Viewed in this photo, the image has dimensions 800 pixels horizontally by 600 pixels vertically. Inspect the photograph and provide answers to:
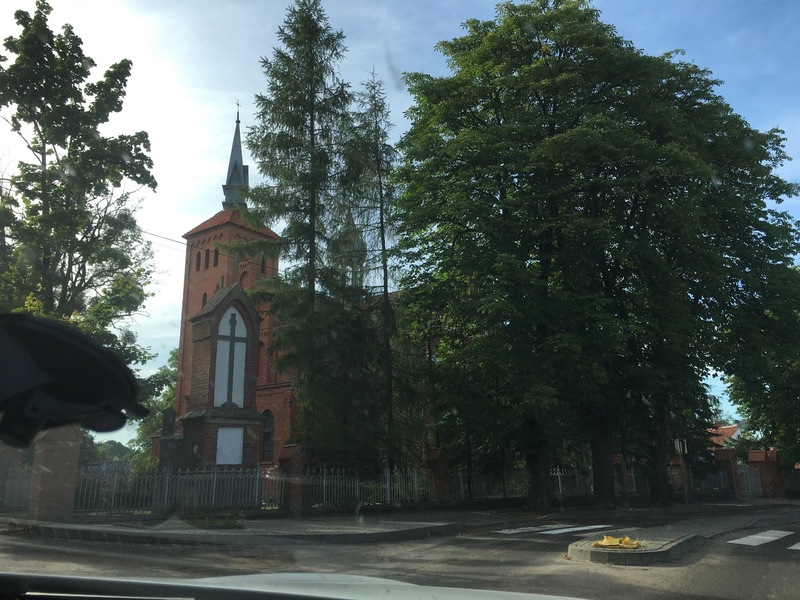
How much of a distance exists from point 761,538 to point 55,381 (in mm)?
14286

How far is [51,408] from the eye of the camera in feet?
8.54

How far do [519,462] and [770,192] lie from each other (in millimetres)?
13133

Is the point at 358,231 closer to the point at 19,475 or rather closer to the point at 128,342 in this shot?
the point at 128,342

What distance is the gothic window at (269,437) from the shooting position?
128ft

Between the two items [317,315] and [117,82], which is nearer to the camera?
[317,315]

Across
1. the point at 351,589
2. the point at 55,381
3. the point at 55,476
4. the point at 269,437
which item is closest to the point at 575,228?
the point at 55,476

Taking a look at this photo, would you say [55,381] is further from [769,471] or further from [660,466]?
[769,471]

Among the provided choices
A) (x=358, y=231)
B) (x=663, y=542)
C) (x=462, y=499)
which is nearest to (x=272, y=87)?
(x=358, y=231)

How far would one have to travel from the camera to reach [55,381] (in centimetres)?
248

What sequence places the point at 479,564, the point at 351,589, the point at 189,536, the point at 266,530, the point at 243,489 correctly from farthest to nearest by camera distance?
the point at 243,489 < the point at 266,530 < the point at 189,536 < the point at 479,564 < the point at 351,589

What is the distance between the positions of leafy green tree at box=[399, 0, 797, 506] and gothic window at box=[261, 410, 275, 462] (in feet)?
63.6

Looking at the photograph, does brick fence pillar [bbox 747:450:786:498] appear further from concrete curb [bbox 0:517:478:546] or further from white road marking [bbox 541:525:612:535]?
concrete curb [bbox 0:517:478:546]

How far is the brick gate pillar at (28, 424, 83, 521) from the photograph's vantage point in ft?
48.6

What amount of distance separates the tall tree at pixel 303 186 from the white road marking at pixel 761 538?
11298 millimetres
